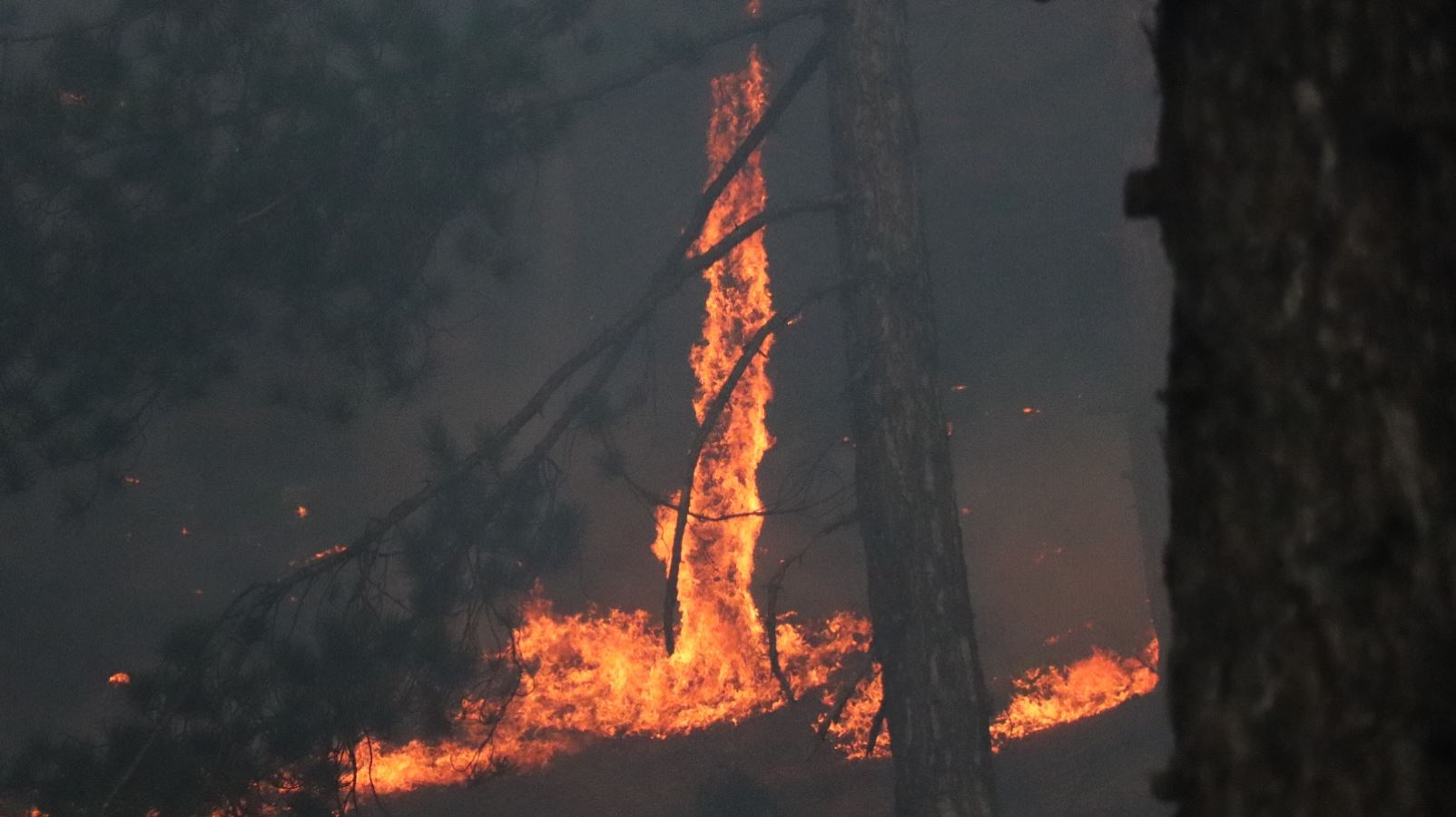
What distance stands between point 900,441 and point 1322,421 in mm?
5698

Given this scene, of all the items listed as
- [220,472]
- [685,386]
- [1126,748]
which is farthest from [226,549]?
[1126,748]

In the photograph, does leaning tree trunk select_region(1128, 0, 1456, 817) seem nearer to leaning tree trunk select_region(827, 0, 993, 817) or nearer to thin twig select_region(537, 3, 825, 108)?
leaning tree trunk select_region(827, 0, 993, 817)

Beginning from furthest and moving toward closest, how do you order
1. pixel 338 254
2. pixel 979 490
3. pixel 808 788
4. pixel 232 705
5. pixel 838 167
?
pixel 979 490 < pixel 808 788 < pixel 838 167 < pixel 338 254 < pixel 232 705

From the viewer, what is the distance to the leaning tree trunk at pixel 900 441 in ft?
20.7

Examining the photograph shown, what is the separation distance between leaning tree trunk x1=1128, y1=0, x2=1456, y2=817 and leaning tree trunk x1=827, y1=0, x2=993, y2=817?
547cm

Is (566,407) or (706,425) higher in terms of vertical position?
(566,407)

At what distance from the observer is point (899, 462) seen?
6.61 metres

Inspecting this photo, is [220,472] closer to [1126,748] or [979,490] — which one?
[979,490]

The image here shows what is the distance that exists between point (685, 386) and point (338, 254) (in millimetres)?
6087

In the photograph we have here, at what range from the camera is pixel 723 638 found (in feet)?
39.4

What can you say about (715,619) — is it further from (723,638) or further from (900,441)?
(900,441)

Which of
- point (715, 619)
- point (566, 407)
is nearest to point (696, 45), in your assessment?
point (566, 407)

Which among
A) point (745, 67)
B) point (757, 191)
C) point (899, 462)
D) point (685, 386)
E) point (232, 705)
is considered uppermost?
point (745, 67)

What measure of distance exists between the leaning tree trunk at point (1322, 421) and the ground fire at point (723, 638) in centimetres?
1035
